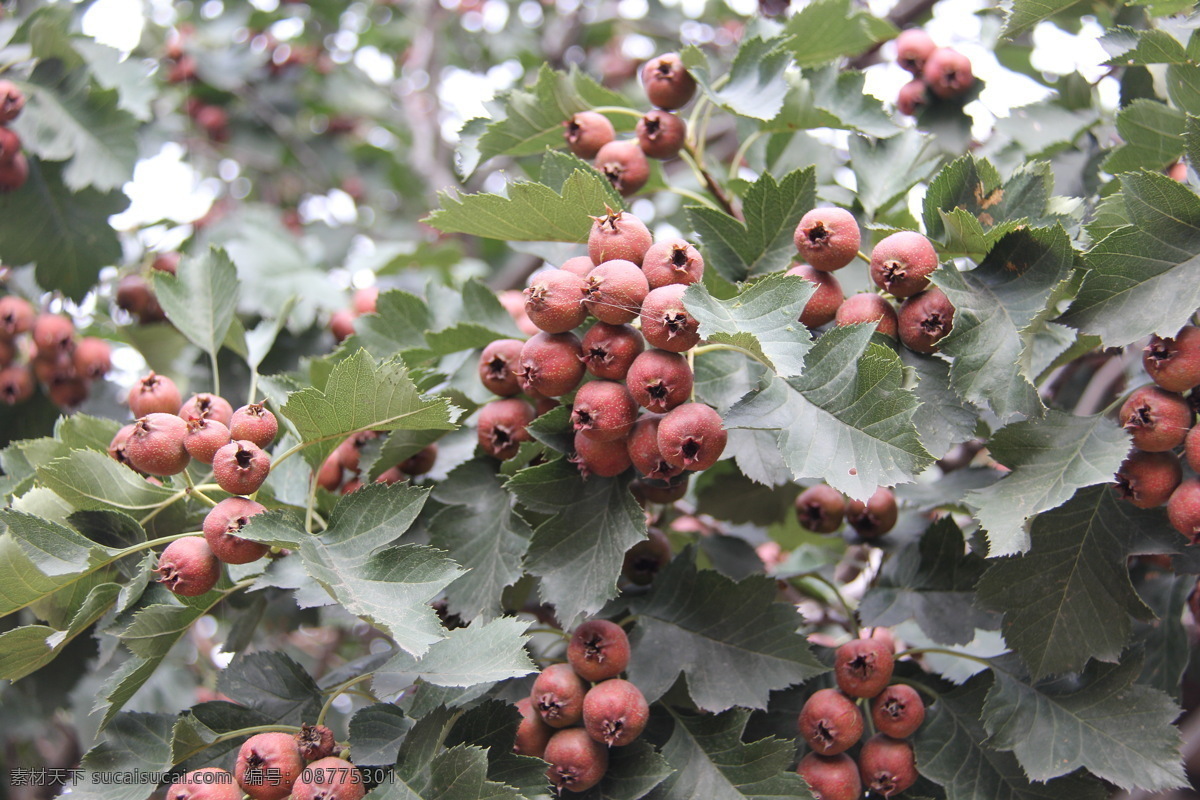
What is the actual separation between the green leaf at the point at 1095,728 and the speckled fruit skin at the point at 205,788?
1.31 m

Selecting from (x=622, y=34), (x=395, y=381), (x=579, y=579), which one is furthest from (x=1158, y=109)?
(x=622, y=34)

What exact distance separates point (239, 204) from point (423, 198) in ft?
3.27

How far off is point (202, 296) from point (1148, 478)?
1.99 meters

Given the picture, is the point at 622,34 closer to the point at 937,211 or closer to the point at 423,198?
the point at 423,198

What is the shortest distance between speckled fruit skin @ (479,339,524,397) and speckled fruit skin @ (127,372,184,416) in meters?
0.63

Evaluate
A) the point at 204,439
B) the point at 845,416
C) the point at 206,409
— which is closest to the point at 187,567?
the point at 204,439

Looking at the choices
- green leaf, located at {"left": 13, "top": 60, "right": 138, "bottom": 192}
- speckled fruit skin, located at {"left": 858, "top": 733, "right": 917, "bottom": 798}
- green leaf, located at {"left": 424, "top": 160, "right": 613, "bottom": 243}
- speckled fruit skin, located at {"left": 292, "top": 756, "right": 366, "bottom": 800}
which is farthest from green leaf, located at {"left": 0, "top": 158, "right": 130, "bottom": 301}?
speckled fruit skin, located at {"left": 858, "top": 733, "right": 917, "bottom": 798}

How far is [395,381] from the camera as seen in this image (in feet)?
4.82

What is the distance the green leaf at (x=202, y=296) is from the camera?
204 centimetres

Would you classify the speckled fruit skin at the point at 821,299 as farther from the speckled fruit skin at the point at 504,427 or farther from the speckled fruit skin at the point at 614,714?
the speckled fruit skin at the point at 614,714

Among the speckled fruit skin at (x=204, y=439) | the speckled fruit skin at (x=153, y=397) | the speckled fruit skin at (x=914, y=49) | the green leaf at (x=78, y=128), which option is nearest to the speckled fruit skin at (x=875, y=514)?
the speckled fruit skin at (x=914, y=49)

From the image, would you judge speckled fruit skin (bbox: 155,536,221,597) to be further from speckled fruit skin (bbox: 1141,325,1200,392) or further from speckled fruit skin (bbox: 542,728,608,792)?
speckled fruit skin (bbox: 1141,325,1200,392)

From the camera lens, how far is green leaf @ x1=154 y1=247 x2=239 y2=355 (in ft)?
6.68

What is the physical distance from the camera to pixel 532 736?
160cm
